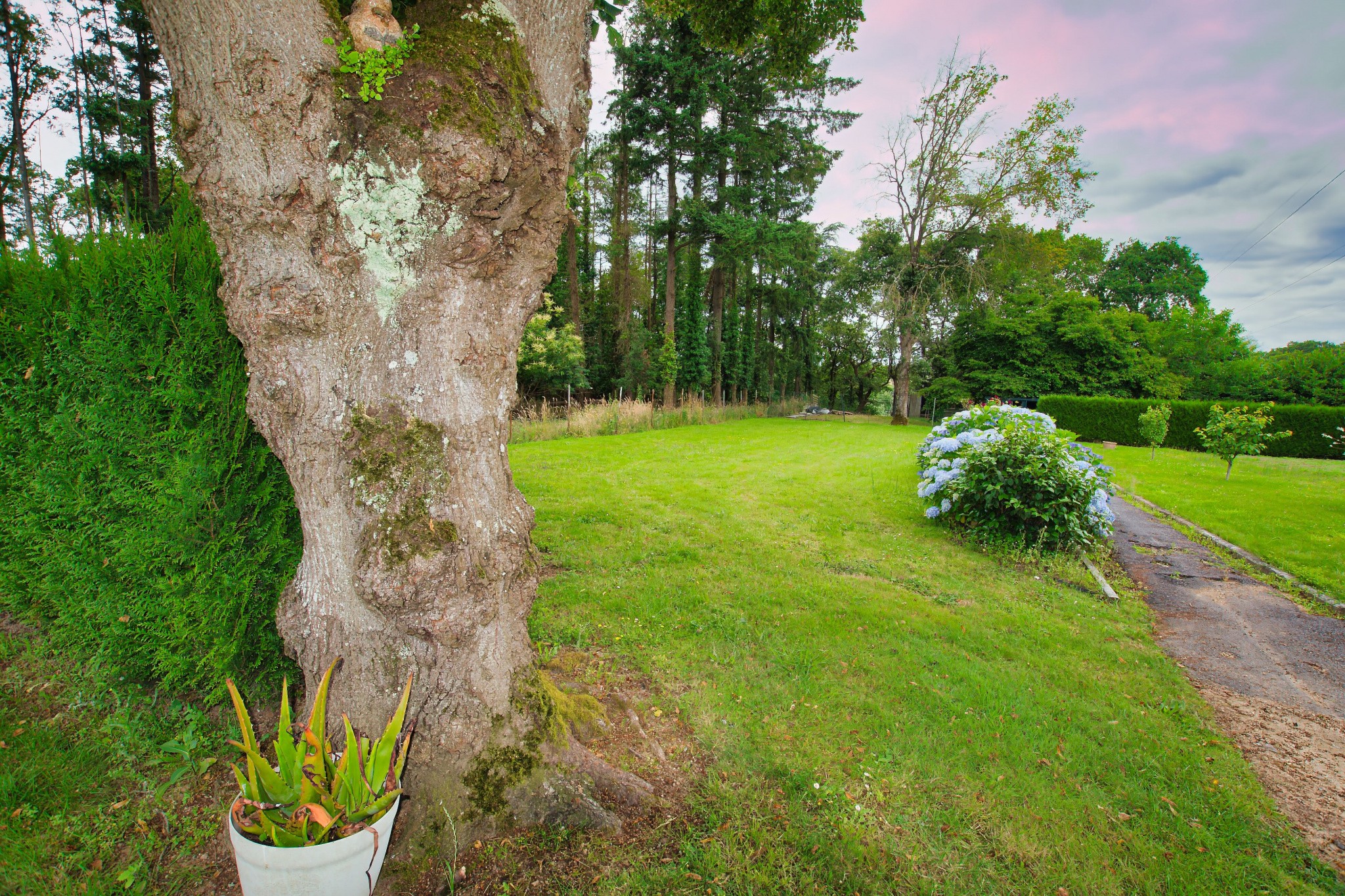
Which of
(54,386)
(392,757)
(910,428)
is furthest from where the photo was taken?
(910,428)

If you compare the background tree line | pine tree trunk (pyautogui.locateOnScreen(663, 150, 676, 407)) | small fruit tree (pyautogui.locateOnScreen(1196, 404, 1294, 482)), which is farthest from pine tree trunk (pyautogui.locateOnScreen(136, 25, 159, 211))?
small fruit tree (pyautogui.locateOnScreen(1196, 404, 1294, 482))

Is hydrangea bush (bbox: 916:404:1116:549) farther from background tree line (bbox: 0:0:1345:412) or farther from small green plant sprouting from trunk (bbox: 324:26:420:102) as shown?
background tree line (bbox: 0:0:1345:412)

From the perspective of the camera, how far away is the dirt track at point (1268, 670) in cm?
254

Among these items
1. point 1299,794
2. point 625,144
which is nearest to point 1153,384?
point 625,144

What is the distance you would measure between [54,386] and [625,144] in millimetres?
22704

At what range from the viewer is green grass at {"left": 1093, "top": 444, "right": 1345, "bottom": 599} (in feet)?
19.5

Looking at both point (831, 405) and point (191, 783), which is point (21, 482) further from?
point (831, 405)

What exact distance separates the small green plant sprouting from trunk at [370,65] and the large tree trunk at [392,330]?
1.4 inches

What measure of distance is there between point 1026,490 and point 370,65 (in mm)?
6779

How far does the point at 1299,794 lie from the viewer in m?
2.51

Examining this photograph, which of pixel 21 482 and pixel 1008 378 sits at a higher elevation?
pixel 1008 378

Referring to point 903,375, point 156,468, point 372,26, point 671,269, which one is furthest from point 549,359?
point 372,26

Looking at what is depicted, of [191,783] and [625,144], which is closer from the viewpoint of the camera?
[191,783]

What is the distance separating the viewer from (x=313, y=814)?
142cm
